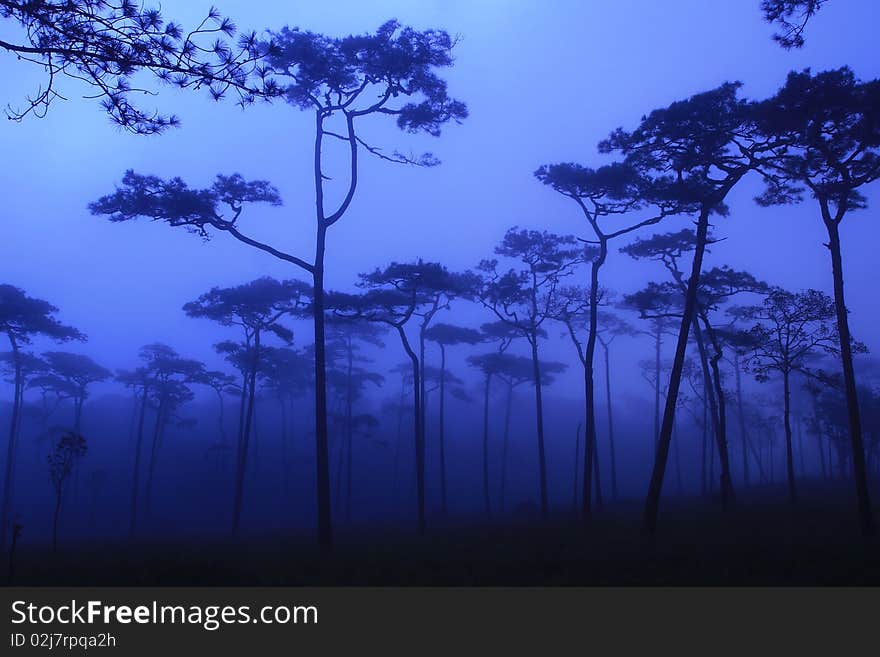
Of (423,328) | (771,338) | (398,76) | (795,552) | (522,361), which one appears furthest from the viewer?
(522,361)

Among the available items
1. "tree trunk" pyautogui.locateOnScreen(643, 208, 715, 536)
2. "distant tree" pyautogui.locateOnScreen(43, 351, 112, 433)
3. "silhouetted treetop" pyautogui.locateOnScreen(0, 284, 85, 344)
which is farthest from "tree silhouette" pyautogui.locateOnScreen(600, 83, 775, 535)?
"distant tree" pyautogui.locateOnScreen(43, 351, 112, 433)

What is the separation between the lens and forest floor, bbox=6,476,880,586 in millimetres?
10602

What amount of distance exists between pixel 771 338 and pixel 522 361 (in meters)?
17.6

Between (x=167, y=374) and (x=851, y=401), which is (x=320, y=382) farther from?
(x=167, y=374)

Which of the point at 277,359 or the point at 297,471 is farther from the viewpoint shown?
the point at 297,471

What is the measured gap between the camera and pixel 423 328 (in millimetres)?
32219

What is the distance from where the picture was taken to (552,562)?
12156 mm

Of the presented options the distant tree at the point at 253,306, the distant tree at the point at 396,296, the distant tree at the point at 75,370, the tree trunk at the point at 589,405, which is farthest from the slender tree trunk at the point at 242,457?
the tree trunk at the point at 589,405

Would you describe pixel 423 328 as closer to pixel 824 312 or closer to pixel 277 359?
pixel 277 359

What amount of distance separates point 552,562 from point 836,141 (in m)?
13.3

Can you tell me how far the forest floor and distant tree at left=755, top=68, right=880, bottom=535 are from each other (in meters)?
3.11

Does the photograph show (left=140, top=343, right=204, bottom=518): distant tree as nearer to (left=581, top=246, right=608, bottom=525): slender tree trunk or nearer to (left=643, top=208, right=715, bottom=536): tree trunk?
(left=581, top=246, right=608, bottom=525): slender tree trunk

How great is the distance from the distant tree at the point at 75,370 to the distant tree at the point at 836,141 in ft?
128
